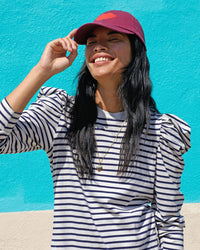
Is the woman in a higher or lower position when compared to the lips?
lower

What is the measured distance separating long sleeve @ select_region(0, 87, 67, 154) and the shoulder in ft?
1.21

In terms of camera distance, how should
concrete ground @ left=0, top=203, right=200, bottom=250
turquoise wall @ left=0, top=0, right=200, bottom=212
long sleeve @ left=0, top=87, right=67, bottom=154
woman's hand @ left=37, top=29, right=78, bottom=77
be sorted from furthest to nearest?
turquoise wall @ left=0, top=0, right=200, bottom=212, concrete ground @ left=0, top=203, right=200, bottom=250, woman's hand @ left=37, top=29, right=78, bottom=77, long sleeve @ left=0, top=87, right=67, bottom=154

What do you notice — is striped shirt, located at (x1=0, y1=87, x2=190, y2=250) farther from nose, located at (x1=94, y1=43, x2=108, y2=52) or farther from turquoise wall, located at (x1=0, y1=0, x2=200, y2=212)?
turquoise wall, located at (x1=0, y1=0, x2=200, y2=212)

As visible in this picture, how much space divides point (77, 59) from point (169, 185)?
2598 mm

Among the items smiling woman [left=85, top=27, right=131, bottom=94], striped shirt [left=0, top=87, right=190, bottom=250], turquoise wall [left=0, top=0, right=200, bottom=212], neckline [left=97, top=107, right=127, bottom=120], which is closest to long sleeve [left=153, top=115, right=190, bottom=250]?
striped shirt [left=0, top=87, right=190, bottom=250]

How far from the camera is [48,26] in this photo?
3809mm

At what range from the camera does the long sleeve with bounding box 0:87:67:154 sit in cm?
128

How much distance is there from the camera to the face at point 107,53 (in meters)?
1.41

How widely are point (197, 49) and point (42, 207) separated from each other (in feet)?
7.00

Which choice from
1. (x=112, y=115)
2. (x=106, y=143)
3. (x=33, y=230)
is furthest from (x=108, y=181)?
(x=33, y=230)

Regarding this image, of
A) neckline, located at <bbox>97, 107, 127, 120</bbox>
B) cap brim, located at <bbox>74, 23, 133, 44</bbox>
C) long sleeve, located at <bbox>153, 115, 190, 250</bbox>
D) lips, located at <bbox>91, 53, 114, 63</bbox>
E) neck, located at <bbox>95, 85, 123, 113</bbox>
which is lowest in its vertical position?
long sleeve, located at <bbox>153, 115, 190, 250</bbox>

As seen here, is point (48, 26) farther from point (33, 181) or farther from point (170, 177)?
point (170, 177)

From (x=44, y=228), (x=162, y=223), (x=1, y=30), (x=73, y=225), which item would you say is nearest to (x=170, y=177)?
(x=162, y=223)

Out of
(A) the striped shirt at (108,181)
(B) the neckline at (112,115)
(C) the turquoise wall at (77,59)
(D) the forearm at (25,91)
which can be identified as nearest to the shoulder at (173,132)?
(A) the striped shirt at (108,181)
